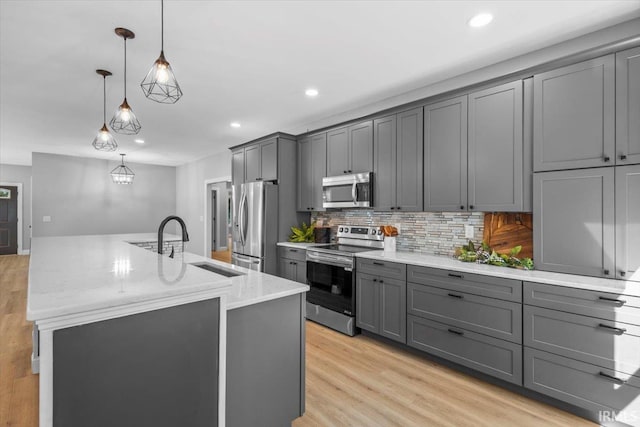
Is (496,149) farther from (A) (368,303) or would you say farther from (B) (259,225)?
(B) (259,225)

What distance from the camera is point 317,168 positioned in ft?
14.2

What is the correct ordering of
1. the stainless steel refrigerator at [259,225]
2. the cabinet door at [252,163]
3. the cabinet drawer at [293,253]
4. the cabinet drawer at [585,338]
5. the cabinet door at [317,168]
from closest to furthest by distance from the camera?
the cabinet drawer at [585,338], the cabinet drawer at [293,253], the cabinet door at [317,168], the stainless steel refrigerator at [259,225], the cabinet door at [252,163]

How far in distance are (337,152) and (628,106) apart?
264cm

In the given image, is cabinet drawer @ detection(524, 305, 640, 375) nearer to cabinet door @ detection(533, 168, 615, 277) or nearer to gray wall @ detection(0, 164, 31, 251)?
cabinet door @ detection(533, 168, 615, 277)

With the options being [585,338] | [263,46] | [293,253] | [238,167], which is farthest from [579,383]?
[238,167]

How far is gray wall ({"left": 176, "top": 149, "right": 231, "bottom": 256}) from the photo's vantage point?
6.99 metres

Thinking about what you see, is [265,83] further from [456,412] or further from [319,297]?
[456,412]

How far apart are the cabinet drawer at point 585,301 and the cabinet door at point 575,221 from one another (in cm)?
22

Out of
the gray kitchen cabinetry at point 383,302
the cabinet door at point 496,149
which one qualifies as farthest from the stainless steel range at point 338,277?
the cabinet door at point 496,149

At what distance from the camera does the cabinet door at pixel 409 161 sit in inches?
126

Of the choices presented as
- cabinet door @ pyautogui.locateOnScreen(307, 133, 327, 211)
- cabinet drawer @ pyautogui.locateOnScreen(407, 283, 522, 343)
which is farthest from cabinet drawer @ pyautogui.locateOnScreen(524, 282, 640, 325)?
cabinet door @ pyautogui.locateOnScreen(307, 133, 327, 211)

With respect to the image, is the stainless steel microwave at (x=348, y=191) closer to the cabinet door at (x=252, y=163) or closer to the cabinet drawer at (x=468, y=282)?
the cabinet drawer at (x=468, y=282)

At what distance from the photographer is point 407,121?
3.29 m

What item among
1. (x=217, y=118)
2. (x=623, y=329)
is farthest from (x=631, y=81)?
(x=217, y=118)
